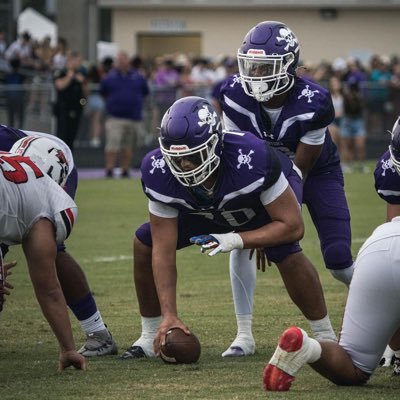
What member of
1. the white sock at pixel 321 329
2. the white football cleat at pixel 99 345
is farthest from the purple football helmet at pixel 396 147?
the white football cleat at pixel 99 345

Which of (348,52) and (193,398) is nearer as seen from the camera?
(193,398)

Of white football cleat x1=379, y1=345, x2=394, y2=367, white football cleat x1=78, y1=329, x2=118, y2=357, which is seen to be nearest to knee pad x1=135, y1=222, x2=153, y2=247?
white football cleat x1=78, y1=329, x2=118, y2=357

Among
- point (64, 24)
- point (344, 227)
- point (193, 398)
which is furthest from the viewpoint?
point (64, 24)

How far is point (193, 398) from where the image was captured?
493 cm

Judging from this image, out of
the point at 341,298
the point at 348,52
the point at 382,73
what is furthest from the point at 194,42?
the point at 341,298

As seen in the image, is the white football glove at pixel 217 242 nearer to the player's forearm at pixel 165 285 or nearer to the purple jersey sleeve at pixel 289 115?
the player's forearm at pixel 165 285

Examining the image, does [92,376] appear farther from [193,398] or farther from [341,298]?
[341,298]

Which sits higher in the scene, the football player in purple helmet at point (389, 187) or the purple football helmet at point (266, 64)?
the purple football helmet at point (266, 64)

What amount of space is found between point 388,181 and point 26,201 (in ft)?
5.97

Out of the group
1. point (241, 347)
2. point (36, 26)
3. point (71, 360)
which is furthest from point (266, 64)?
point (36, 26)

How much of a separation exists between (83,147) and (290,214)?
51.8 ft

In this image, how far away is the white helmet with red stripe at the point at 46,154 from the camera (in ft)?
19.5

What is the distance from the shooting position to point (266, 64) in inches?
253

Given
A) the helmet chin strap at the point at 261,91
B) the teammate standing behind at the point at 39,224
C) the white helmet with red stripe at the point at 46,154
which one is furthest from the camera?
the helmet chin strap at the point at 261,91
